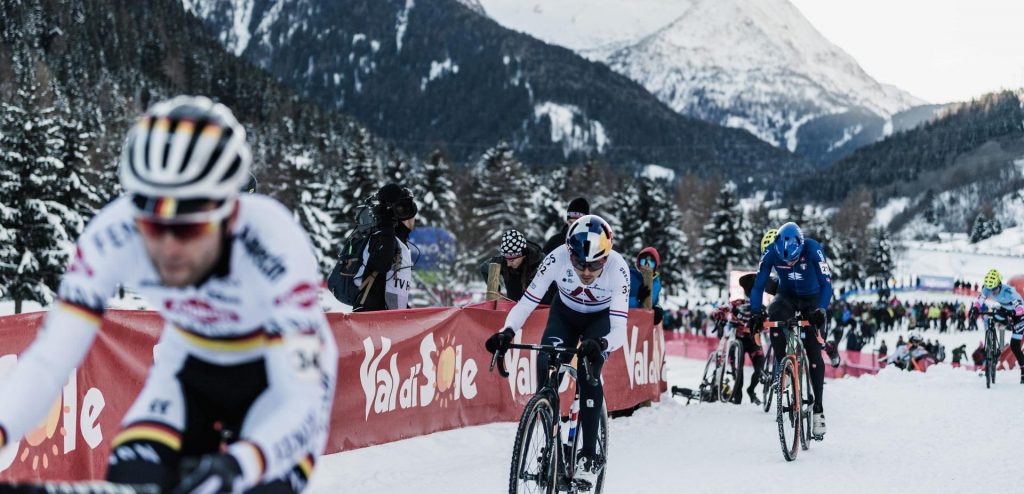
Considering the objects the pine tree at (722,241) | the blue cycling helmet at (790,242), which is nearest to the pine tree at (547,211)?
the pine tree at (722,241)

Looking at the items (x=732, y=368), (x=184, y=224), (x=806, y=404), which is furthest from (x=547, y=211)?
(x=184, y=224)

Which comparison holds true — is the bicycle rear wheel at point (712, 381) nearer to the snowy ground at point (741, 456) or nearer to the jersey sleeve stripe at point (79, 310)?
the snowy ground at point (741, 456)

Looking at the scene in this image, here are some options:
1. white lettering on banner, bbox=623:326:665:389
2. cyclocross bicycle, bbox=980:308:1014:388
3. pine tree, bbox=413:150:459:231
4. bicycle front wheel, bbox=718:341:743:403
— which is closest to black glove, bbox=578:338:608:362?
white lettering on banner, bbox=623:326:665:389

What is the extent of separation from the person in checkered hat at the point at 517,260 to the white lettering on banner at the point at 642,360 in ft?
8.51

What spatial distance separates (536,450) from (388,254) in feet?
9.66

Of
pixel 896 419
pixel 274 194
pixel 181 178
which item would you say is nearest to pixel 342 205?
pixel 274 194

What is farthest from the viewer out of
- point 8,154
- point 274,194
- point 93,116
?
point 93,116

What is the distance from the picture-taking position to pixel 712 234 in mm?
74375

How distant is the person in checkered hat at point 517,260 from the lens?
32.5 feet

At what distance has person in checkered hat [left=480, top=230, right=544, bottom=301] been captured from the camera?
32.5 ft

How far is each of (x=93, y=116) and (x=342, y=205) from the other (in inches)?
2214

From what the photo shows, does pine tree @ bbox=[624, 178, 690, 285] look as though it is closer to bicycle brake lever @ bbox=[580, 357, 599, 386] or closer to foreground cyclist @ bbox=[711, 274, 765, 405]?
foreground cyclist @ bbox=[711, 274, 765, 405]

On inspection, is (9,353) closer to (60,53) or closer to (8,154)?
(8,154)

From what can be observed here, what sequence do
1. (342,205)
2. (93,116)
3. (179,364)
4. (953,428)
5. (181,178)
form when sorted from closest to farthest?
(181,178), (179,364), (953,428), (342,205), (93,116)
